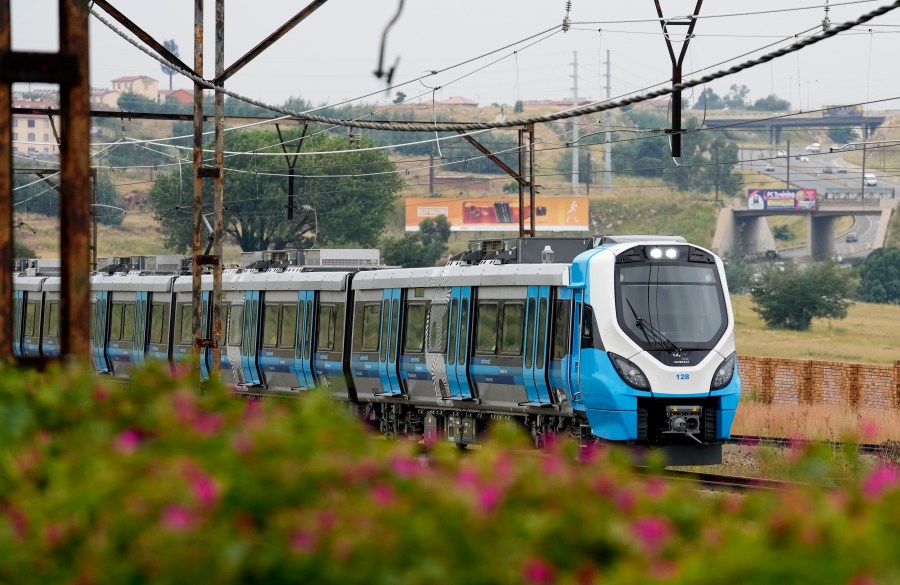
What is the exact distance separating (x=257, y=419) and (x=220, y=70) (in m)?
18.5

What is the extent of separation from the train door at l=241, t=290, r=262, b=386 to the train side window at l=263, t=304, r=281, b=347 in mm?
217

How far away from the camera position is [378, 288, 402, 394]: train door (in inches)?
1014

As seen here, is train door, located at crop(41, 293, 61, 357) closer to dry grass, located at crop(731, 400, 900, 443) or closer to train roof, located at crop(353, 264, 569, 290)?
train roof, located at crop(353, 264, 569, 290)

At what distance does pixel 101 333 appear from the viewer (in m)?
37.2

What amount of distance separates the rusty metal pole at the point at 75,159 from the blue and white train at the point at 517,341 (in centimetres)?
1266

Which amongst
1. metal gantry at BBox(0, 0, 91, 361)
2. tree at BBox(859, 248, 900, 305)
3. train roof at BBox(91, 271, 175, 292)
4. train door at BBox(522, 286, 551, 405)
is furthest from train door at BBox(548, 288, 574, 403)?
tree at BBox(859, 248, 900, 305)

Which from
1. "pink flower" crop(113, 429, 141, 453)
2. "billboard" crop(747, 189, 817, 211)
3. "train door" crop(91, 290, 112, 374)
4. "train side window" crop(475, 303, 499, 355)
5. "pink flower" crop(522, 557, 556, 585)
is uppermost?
"billboard" crop(747, 189, 817, 211)

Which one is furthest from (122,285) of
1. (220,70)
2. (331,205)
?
(331,205)

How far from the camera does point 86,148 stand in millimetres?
8016

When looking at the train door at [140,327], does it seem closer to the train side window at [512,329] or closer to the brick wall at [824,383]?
the train side window at [512,329]

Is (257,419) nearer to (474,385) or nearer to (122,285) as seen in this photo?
(474,385)

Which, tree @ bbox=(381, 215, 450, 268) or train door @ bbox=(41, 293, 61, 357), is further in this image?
tree @ bbox=(381, 215, 450, 268)

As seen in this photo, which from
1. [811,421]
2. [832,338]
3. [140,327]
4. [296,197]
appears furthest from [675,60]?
[296,197]

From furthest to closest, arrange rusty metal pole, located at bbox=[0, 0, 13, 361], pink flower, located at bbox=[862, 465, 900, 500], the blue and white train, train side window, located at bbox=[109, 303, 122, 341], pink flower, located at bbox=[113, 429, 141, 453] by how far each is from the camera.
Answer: train side window, located at bbox=[109, 303, 122, 341] → the blue and white train → rusty metal pole, located at bbox=[0, 0, 13, 361] → pink flower, located at bbox=[113, 429, 141, 453] → pink flower, located at bbox=[862, 465, 900, 500]
